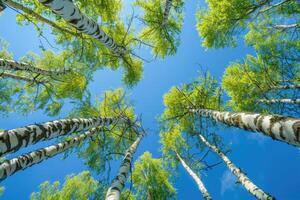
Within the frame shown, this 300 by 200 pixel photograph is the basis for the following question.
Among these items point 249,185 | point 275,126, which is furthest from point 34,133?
point 249,185

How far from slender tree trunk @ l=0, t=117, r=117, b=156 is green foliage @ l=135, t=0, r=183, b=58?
646 centimetres

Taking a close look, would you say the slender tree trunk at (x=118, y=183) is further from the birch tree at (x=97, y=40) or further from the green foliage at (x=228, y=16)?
the green foliage at (x=228, y=16)

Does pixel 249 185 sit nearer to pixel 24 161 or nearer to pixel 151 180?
pixel 24 161

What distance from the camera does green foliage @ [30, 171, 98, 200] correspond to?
1018 cm

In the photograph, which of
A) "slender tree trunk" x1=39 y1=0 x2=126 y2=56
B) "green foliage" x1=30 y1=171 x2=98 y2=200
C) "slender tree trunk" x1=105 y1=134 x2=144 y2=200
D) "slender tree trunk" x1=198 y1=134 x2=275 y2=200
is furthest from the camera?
"green foliage" x1=30 y1=171 x2=98 y2=200

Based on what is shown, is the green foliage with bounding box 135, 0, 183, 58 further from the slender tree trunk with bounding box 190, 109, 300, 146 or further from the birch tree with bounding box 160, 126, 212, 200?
the slender tree trunk with bounding box 190, 109, 300, 146

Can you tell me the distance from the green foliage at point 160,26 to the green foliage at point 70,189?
20.7 ft

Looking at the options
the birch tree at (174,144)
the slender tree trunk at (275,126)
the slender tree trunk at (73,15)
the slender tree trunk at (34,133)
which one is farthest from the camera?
the birch tree at (174,144)

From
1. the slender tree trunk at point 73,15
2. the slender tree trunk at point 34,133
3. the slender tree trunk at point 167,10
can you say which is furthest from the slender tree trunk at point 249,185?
the slender tree trunk at point 167,10

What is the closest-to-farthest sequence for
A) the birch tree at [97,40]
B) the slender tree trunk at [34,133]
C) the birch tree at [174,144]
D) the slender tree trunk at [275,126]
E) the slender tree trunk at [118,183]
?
the slender tree trunk at [275,126] < the slender tree trunk at [34,133] < the slender tree trunk at [118,183] < the birch tree at [97,40] < the birch tree at [174,144]

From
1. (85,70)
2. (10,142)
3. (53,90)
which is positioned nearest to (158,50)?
(85,70)

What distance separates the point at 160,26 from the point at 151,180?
6.70 meters

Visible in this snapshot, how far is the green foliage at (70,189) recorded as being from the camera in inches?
401

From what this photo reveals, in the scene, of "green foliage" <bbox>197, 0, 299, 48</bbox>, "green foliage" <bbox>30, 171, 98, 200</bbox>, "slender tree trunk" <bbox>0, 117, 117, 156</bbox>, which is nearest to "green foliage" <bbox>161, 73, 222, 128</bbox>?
"green foliage" <bbox>197, 0, 299, 48</bbox>
